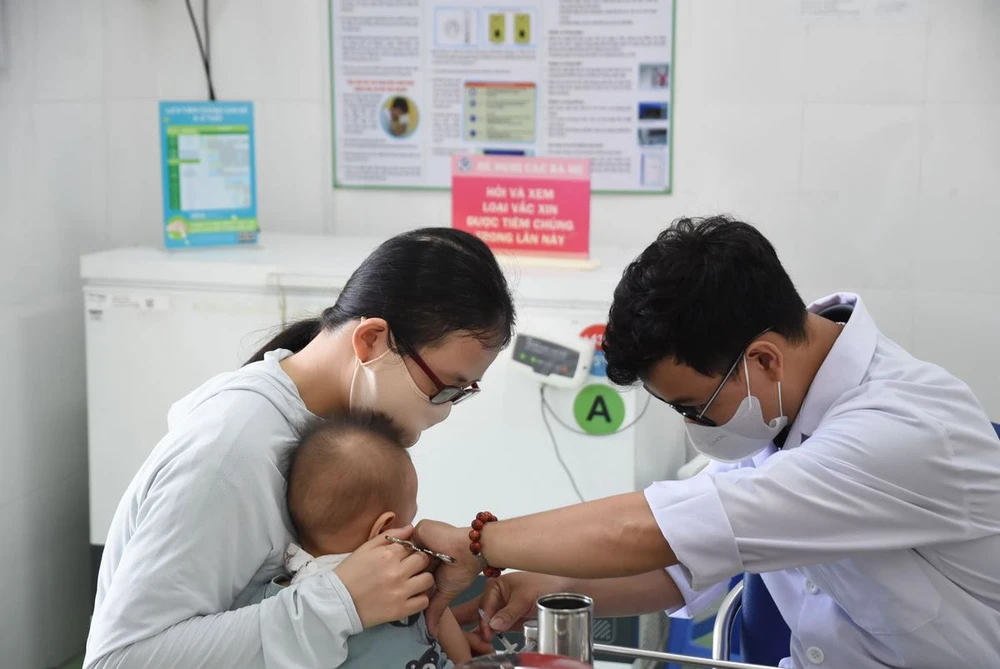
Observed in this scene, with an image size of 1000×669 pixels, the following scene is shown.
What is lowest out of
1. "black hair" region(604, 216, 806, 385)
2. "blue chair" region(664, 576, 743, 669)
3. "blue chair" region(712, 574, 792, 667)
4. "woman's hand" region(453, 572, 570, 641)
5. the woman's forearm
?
"blue chair" region(664, 576, 743, 669)

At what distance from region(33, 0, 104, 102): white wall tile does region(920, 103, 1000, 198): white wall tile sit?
2.23 m

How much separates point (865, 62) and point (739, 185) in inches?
17.5

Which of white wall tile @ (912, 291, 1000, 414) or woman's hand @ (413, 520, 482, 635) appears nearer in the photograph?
woman's hand @ (413, 520, 482, 635)

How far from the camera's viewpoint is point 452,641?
1.45 meters

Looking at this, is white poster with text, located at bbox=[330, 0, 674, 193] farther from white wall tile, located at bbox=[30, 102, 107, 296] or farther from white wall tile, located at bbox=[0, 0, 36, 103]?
white wall tile, located at bbox=[0, 0, 36, 103]

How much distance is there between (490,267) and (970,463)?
687mm

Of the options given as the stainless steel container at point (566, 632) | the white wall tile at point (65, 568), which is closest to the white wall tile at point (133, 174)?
the white wall tile at point (65, 568)

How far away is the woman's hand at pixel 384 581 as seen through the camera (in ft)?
4.20

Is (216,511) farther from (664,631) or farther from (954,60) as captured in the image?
(954,60)

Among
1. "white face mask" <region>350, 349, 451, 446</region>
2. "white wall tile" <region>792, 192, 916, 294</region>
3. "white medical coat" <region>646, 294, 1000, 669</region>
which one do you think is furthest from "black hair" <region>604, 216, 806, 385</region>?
"white wall tile" <region>792, 192, 916, 294</region>

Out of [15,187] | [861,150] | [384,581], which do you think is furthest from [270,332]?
[861,150]

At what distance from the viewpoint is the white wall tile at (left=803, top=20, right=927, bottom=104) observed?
9.05 feet

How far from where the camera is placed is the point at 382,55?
3.11 m

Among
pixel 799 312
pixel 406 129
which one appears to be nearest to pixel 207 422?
pixel 799 312
